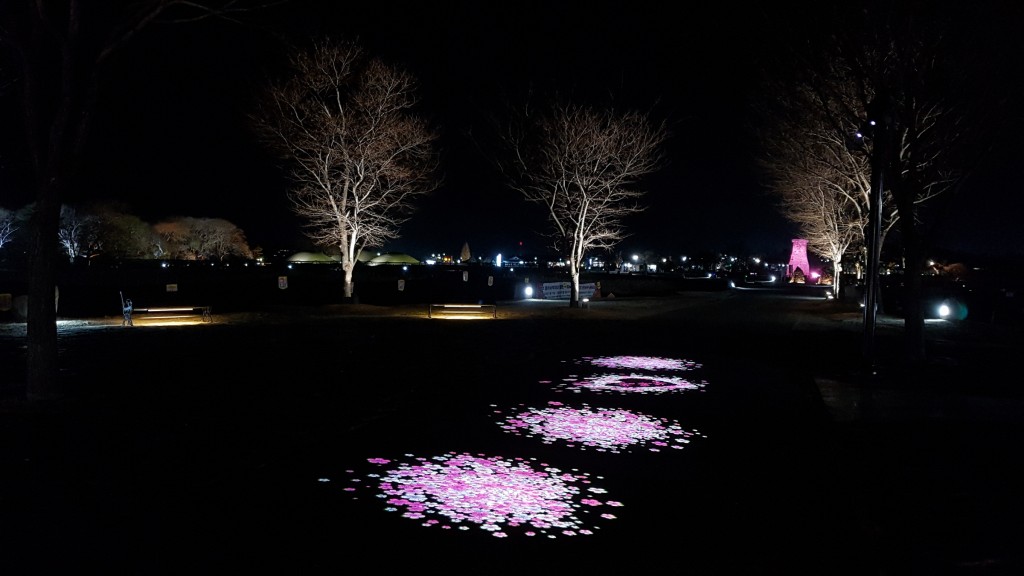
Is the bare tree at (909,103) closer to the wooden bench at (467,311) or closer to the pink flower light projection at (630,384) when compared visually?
the pink flower light projection at (630,384)

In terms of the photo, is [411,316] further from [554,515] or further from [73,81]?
[554,515]

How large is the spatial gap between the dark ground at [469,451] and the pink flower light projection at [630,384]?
506 mm

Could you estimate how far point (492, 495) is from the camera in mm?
6570

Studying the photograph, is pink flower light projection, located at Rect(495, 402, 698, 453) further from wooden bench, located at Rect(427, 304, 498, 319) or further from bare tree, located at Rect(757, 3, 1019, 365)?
wooden bench, located at Rect(427, 304, 498, 319)

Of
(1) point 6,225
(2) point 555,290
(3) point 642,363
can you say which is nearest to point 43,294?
(3) point 642,363

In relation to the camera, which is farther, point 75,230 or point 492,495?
point 75,230

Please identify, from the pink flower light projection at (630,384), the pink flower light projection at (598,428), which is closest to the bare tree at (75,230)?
the pink flower light projection at (630,384)

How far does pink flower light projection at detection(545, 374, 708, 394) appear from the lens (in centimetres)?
1271

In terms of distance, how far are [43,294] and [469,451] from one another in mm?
6528

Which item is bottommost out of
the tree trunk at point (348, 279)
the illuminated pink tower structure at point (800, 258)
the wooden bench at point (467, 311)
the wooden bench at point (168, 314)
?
the wooden bench at point (467, 311)

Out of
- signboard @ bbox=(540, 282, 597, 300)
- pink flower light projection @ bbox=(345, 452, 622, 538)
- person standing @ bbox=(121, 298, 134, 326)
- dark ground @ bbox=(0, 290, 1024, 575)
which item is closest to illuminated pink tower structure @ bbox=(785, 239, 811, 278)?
signboard @ bbox=(540, 282, 597, 300)

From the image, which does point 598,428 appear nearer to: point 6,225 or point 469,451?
point 469,451

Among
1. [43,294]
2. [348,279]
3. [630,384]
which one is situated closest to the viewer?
[43,294]

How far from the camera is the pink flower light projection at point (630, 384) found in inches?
500
